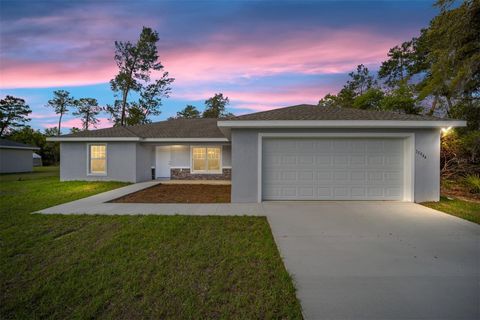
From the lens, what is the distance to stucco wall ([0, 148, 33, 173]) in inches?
718

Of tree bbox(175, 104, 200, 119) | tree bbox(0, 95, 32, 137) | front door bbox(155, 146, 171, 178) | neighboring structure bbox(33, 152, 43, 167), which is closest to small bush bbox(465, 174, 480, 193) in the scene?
front door bbox(155, 146, 171, 178)

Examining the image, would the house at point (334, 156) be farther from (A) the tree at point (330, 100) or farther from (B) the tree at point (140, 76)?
(A) the tree at point (330, 100)

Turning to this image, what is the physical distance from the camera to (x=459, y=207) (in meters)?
6.66

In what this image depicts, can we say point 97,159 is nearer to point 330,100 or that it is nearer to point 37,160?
point 37,160

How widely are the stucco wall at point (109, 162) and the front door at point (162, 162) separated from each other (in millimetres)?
1966

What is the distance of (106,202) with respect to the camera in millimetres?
7309

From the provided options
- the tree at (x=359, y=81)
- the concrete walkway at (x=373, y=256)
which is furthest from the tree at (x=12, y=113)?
the tree at (x=359, y=81)

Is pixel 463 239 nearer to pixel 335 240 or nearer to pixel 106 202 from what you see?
pixel 335 240

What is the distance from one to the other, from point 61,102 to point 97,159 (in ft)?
130

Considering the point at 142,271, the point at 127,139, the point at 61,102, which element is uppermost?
the point at 61,102

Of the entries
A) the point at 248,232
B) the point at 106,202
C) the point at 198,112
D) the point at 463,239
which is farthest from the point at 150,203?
the point at 198,112

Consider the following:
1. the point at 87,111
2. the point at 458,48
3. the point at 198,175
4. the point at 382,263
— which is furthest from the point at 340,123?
the point at 87,111

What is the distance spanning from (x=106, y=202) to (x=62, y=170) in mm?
7885

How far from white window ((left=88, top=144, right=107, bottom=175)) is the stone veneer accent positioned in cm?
398
